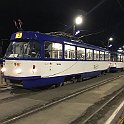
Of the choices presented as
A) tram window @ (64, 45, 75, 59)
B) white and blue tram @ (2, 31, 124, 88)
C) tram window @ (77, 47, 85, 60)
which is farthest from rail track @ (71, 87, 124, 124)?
tram window @ (77, 47, 85, 60)

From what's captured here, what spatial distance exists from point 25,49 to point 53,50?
246 cm

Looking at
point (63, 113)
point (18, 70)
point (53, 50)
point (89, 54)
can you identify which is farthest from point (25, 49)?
point (89, 54)

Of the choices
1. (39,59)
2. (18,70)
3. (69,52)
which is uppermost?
(69,52)

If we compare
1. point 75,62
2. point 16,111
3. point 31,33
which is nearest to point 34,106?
point 16,111

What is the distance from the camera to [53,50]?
59.3 feet

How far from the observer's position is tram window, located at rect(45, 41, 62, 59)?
683 inches

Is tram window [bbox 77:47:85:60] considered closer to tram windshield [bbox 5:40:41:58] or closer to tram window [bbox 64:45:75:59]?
tram window [bbox 64:45:75:59]

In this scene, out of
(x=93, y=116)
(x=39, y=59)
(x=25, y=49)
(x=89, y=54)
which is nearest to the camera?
(x=93, y=116)

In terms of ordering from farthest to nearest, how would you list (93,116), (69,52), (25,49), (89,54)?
(89,54) → (69,52) → (25,49) → (93,116)

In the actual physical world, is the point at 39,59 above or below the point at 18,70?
above

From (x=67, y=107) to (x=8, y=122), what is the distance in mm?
3388

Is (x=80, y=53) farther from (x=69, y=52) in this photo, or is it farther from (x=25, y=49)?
(x=25, y=49)

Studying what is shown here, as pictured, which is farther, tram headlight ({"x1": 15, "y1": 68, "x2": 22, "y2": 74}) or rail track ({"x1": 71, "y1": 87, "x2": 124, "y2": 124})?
tram headlight ({"x1": 15, "y1": 68, "x2": 22, "y2": 74})

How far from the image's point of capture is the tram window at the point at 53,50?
17359 millimetres
